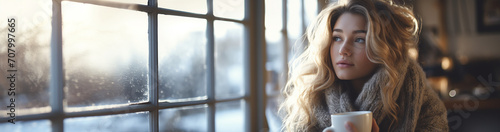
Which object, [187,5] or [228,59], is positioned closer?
[187,5]

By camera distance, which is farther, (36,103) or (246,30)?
(246,30)

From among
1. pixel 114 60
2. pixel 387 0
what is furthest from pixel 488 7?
pixel 114 60

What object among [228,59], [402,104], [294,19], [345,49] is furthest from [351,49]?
[294,19]

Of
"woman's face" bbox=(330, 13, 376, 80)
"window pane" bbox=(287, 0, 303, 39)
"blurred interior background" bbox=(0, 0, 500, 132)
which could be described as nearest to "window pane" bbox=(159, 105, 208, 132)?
"blurred interior background" bbox=(0, 0, 500, 132)

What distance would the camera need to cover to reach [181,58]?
0.70 metres

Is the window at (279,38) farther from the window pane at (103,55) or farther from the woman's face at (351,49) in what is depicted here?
the window pane at (103,55)

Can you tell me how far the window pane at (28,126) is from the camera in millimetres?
462

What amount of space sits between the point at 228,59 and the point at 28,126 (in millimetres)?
413

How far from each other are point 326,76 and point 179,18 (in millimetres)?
297

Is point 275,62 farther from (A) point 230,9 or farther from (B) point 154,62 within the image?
(B) point 154,62

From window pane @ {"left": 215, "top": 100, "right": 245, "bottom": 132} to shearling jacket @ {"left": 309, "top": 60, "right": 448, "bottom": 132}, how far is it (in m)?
0.20

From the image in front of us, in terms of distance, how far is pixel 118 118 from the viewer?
1.95 ft

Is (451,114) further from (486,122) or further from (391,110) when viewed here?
(391,110)

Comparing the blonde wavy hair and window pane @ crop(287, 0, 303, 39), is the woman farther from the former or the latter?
window pane @ crop(287, 0, 303, 39)
